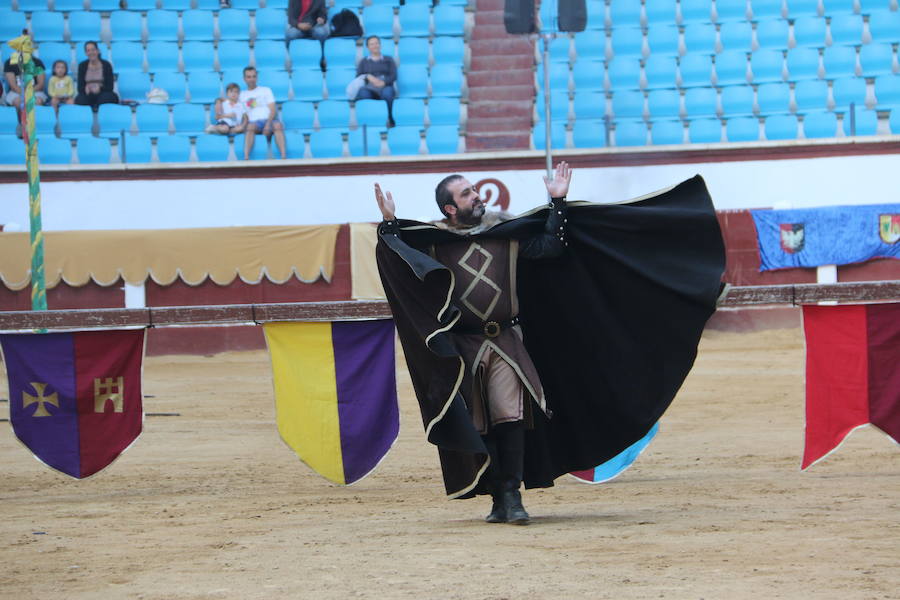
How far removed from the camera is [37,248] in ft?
41.8

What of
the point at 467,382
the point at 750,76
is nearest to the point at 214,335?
the point at 750,76

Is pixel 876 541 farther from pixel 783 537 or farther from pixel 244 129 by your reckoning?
pixel 244 129

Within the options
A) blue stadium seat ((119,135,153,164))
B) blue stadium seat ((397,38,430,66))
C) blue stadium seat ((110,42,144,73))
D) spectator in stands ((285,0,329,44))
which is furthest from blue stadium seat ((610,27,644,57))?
blue stadium seat ((110,42,144,73))

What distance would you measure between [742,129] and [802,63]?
1.70m

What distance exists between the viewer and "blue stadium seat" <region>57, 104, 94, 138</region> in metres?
17.4

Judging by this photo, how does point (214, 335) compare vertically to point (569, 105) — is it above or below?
below

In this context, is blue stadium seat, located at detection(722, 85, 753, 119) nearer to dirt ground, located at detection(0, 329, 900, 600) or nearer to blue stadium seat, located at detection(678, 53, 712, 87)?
blue stadium seat, located at detection(678, 53, 712, 87)

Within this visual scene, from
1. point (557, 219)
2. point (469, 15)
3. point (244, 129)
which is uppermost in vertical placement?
point (469, 15)

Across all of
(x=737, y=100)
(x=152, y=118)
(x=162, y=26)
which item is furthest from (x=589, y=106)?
(x=162, y=26)

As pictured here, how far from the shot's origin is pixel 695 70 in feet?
59.1

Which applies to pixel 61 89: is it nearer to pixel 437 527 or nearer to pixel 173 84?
pixel 173 84

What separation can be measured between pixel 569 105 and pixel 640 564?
1328 centimetres

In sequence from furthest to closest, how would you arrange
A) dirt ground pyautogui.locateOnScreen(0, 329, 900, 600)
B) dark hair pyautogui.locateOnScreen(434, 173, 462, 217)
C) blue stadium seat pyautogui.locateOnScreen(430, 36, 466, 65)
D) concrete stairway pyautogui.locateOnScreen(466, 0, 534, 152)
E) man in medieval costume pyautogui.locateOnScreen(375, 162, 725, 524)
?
blue stadium seat pyautogui.locateOnScreen(430, 36, 466, 65)
concrete stairway pyautogui.locateOnScreen(466, 0, 534, 152)
dark hair pyautogui.locateOnScreen(434, 173, 462, 217)
man in medieval costume pyautogui.locateOnScreen(375, 162, 725, 524)
dirt ground pyautogui.locateOnScreen(0, 329, 900, 600)

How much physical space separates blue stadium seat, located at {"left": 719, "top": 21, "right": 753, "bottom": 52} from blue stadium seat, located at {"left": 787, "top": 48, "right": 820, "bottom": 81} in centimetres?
67
